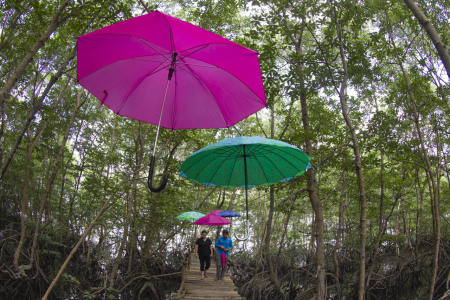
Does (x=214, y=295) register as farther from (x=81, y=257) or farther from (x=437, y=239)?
(x=81, y=257)

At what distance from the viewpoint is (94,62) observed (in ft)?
7.48

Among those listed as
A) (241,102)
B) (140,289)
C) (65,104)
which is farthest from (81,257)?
(241,102)

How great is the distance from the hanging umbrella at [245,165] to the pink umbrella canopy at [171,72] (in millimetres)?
444

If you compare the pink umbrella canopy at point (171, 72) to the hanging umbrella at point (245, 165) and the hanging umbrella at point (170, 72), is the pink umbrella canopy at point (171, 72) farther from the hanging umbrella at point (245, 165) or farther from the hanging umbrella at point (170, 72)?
the hanging umbrella at point (245, 165)

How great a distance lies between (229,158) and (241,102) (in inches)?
29.1

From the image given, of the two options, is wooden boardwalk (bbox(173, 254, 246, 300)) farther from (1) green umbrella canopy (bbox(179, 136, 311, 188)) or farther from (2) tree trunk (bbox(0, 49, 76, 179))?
(2) tree trunk (bbox(0, 49, 76, 179))

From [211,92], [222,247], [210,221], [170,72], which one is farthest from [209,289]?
[170,72]

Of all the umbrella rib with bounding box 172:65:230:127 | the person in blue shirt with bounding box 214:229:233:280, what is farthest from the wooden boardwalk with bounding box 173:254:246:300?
the umbrella rib with bounding box 172:65:230:127

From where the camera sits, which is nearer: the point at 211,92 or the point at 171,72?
the point at 171,72

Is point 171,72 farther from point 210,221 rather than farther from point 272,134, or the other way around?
point 210,221

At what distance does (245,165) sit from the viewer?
304 cm

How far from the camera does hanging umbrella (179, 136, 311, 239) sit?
2.97m

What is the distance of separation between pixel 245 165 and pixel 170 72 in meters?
1.24

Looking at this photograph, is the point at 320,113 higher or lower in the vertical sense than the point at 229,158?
higher
